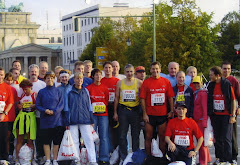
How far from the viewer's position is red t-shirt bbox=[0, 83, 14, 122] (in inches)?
460

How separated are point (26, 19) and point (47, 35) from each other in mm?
45633

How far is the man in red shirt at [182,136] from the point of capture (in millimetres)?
10516

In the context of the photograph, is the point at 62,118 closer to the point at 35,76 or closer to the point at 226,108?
the point at 35,76

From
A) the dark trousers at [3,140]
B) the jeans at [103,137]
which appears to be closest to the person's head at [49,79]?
the jeans at [103,137]

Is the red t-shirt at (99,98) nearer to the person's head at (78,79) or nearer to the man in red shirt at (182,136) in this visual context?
the person's head at (78,79)

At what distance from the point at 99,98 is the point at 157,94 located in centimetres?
126

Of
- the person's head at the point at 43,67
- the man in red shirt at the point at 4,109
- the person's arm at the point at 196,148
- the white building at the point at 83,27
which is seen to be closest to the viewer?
the person's arm at the point at 196,148

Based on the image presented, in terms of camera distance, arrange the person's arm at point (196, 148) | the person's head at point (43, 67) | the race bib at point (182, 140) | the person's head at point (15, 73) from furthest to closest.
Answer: the person's head at point (43, 67) < the person's head at point (15, 73) < the race bib at point (182, 140) < the person's arm at point (196, 148)

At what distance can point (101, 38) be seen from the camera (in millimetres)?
75562

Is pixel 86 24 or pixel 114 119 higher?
pixel 86 24

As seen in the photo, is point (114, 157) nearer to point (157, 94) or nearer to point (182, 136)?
point (157, 94)

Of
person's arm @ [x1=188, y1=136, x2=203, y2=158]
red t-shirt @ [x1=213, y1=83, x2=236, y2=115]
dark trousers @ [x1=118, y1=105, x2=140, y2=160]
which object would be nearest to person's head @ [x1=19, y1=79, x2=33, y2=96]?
dark trousers @ [x1=118, y1=105, x2=140, y2=160]

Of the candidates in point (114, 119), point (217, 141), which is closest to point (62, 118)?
point (114, 119)

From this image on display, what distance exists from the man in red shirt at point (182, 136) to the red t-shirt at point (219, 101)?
0.96 meters
